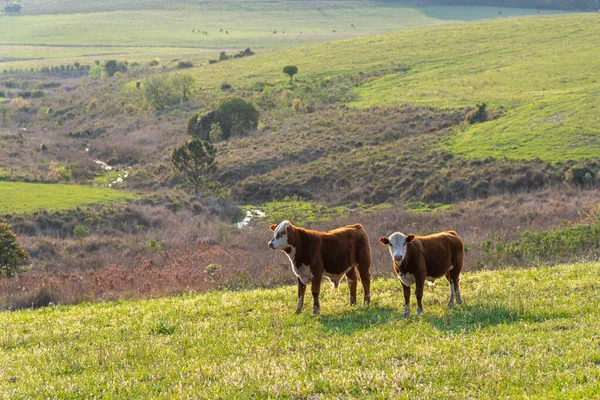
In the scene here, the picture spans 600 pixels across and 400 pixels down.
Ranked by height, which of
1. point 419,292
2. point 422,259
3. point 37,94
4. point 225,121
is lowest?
point 37,94

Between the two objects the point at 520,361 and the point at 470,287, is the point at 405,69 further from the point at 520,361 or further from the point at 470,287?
the point at 520,361

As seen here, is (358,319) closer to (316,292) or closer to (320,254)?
(316,292)

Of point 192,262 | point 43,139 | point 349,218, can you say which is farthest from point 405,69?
point 192,262

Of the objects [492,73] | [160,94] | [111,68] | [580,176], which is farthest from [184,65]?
[580,176]

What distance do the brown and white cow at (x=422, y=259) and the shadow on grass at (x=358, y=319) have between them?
493 millimetres

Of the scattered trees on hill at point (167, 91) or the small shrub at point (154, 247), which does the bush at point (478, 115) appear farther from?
the scattered trees on hill at point (167, 91)

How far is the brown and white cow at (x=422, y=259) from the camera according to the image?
601 inches

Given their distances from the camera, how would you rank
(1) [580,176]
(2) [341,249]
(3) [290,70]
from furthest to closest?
(3) [290,70] → (1) [580,176] → (2) [341,249]

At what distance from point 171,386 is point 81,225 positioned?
3200 centimetres

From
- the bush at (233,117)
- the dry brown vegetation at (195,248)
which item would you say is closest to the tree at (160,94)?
the bush at (233,117)

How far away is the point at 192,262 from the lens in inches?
1164

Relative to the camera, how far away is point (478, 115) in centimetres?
6359

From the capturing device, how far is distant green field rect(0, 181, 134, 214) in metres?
42.5

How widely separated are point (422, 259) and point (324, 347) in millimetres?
4179
